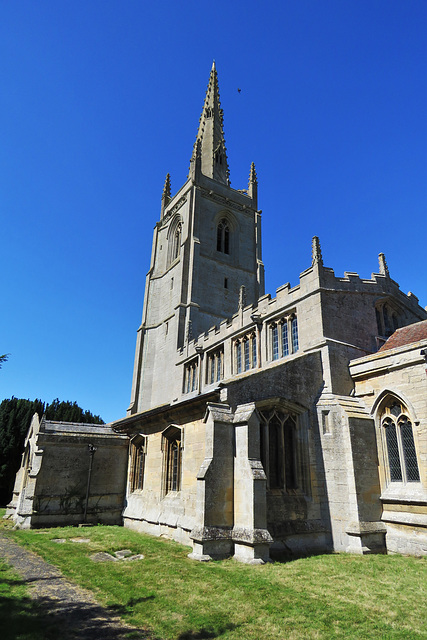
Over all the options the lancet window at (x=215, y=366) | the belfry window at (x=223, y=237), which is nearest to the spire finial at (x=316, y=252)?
the lancet window at (x=215, y=366)

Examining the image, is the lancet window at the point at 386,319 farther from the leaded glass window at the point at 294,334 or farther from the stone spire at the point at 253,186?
the stone spire at the point at 253,186

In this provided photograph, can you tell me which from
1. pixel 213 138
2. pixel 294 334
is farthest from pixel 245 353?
pixel 213 138

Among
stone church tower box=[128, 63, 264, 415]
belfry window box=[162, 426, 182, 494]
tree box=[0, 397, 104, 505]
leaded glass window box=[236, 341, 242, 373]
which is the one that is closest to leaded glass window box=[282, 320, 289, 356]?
leaded glass window box=[236, 341, 242, 373]

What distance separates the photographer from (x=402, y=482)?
12.0m

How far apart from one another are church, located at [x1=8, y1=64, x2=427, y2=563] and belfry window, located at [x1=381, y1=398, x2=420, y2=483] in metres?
0.04

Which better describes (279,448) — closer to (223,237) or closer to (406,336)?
(406,336)

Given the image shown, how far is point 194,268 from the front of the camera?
31.4 meters

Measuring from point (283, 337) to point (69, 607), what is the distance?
42.1 ft

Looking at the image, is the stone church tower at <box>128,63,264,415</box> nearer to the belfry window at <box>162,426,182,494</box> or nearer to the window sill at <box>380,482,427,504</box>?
the belfry window at <box>162,426,182,494</box>

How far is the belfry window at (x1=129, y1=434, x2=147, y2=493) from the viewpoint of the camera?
16875 millimetres

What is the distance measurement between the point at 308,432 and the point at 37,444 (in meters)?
11.1

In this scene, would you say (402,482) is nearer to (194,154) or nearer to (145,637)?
(145,637)

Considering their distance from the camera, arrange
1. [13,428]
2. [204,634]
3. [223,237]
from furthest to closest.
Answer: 1. [223,237]
2. [13,428]
3. [204,634]

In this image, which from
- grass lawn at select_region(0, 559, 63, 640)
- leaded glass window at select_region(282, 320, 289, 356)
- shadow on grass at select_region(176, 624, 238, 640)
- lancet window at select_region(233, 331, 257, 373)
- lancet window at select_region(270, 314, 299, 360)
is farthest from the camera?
lancet window at select_region(233, 331, 257, 373)
